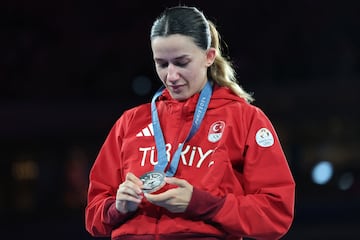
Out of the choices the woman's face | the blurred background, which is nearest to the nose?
the woman's face

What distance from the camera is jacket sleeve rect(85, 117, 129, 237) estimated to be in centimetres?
198

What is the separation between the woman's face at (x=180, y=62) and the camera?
191 cm

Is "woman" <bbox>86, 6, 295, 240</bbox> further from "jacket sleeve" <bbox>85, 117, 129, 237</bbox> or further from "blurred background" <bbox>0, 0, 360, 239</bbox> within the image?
"blurred background" <bbox>0, 0, 360, 239</bbox>

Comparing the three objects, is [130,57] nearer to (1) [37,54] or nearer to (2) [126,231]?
(1) [37,54]

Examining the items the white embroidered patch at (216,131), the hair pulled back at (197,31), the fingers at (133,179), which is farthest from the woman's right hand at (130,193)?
the hair pulled back at (197,31)

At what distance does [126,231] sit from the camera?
1914 mm

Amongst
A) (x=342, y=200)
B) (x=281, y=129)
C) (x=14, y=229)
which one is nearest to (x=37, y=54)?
(x=14, y=229)

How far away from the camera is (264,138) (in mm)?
1939

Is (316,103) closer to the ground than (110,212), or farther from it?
closer to the ground

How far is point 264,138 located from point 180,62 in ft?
0.97

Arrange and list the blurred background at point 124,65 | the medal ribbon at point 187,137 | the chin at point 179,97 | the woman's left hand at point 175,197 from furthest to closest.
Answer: the blurred background at point 124,65 → the chin at point 179,97 → the medal ribbon at point 187,137 → the woman's left hand at point 175,197

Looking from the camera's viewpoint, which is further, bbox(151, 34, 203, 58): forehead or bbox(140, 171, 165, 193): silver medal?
bbox(151, 34, 203, 58): forehead

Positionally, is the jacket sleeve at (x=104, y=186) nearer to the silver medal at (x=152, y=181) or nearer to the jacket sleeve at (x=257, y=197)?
the silver medal at (x=152, y=181)

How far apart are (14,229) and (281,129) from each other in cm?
280
